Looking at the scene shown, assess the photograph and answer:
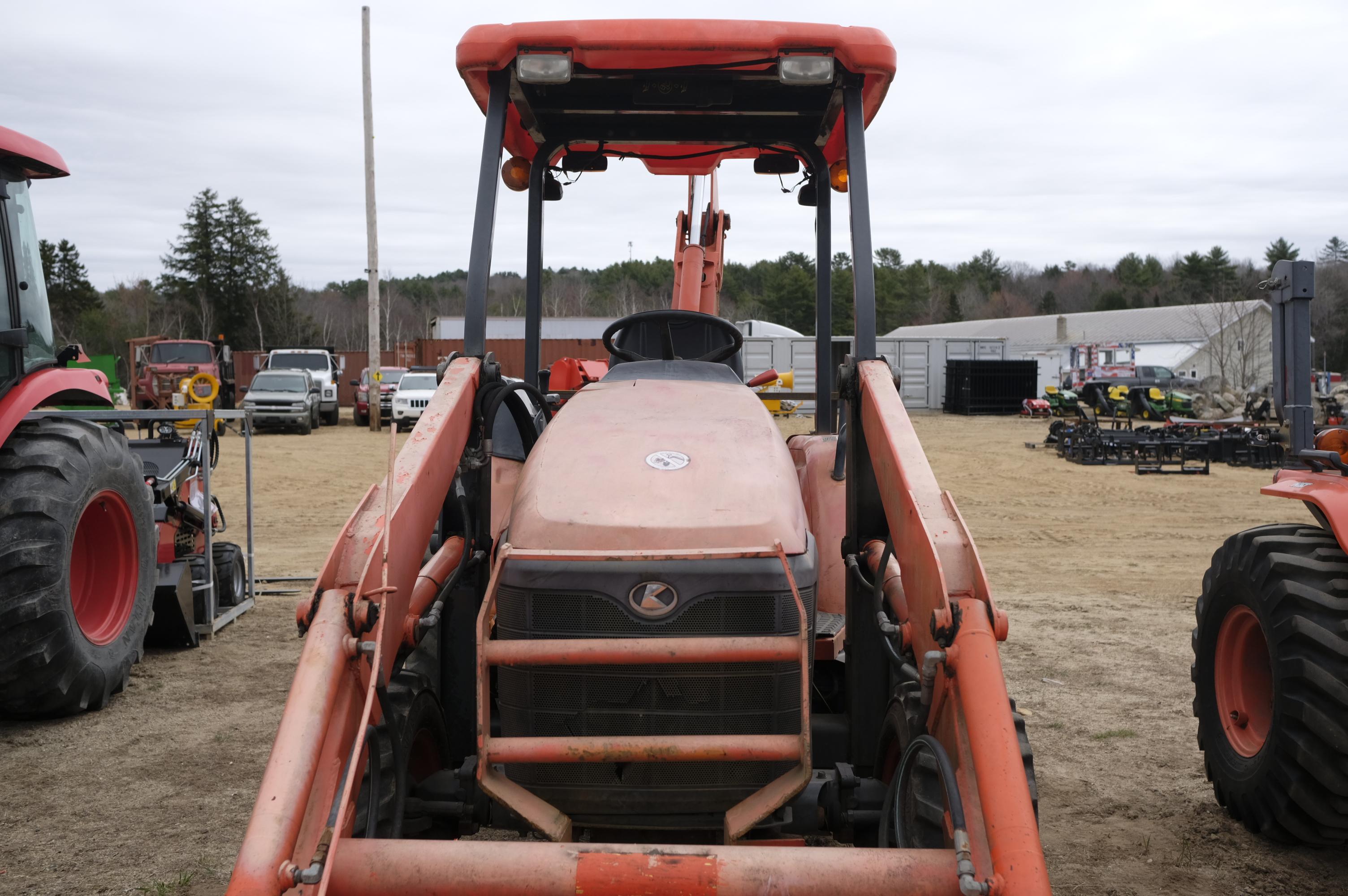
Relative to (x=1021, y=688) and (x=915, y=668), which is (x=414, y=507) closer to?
(x=915, y=668)

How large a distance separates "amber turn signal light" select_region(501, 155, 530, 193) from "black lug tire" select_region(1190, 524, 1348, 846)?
304 cm

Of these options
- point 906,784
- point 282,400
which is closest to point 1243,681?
point 906,784

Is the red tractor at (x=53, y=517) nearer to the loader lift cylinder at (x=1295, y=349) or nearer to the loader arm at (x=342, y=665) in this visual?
the loader arm at (x=342, y=665)

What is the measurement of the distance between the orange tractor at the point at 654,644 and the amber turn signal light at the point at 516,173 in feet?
1.96

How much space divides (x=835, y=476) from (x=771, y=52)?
1411mm

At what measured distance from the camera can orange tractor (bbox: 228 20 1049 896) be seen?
88.4 inches

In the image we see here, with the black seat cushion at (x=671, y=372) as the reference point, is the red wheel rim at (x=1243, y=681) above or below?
below

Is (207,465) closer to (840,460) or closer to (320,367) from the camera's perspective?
(840,460)

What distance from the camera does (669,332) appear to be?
4184 millimetres

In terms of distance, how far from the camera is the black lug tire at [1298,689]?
350 cm

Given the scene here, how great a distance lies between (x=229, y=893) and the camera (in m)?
2.07

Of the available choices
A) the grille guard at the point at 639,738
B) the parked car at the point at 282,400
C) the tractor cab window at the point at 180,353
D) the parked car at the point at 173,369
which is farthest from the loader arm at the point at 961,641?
the tractor cab window at the point at 180,353

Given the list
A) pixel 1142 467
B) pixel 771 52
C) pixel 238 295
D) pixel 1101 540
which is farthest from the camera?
pixel 238 295

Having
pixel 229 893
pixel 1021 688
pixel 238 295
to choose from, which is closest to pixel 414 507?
pixel 229 893
